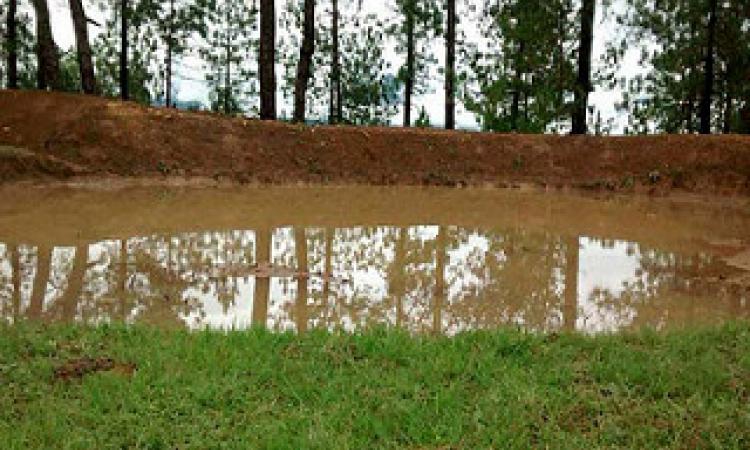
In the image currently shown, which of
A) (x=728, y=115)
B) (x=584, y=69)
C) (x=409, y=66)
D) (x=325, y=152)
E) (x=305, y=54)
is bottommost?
(x=325, y=152)

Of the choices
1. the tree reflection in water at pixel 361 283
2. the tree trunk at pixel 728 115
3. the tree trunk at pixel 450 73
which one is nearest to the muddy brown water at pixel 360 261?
the tree reflection in water at pixel 361 283

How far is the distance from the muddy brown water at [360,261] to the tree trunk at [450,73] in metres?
7.48

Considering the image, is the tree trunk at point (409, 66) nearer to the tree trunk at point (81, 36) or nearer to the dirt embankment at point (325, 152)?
the dirt embankment at point (325, 152)

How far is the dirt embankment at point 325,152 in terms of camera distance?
16.3 metres

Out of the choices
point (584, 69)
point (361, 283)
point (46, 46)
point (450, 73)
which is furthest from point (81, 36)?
point (361, 283)

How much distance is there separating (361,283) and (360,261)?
1.23 metres

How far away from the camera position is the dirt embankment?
642 inches

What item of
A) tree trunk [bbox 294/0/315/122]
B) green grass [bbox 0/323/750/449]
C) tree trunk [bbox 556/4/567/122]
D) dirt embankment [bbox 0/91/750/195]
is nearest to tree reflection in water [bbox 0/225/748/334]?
green grass [bbox 0/323/750/449]

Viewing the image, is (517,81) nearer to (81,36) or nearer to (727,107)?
(727,107)

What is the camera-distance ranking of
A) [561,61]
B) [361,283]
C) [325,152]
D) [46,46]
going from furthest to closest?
[561,61]
[325,152]
[46,46]
[361,283]

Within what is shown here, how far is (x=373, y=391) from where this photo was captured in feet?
15.8

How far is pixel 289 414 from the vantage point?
175 inches

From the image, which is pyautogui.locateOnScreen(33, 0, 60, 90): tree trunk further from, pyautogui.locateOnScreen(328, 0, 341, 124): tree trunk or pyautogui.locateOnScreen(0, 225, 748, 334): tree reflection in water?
pyautogui.locateOnScreen(328, 0, 341, 124): tree trunk

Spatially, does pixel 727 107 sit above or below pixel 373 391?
above
